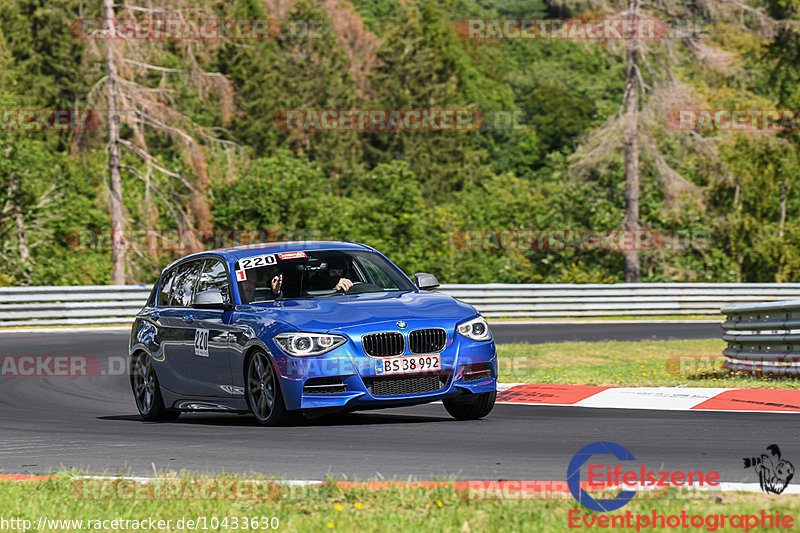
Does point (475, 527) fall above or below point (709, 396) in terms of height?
above

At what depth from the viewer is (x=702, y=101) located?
38062mm

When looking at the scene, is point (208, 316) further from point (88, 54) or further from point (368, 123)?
point (368, 123)

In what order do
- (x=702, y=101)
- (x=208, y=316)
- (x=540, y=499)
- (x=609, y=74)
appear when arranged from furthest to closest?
(x=609, y=74) < (x=702, y=101) < (x=208, y=316) < (x=540, y=499)

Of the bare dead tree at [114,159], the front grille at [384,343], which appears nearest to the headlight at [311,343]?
the front grille at [384,343]

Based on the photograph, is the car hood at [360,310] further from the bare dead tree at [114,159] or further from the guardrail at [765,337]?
the bare dead tree at [114,159]

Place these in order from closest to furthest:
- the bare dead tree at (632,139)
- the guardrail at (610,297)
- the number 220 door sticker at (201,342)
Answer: the number 220 door sticker at (201,342)
the guardrail at (610,297)
the bare dead tree at (632,139)

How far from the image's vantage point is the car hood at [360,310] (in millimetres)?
9797

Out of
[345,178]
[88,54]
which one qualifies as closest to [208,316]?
[88,54]

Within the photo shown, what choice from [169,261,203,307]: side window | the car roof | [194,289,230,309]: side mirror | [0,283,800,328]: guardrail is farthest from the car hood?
[0,283,800,328]: guardrail

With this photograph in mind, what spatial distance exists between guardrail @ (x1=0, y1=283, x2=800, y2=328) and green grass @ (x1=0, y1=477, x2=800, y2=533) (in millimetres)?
20892

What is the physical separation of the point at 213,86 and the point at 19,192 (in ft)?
24.7

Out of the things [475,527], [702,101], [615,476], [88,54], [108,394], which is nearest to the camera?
[475,527]

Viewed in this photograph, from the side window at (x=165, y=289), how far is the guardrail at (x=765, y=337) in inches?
255

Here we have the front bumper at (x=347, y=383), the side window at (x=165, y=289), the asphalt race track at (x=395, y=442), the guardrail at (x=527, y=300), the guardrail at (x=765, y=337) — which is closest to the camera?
the asphalt race track at (x=395, y=442)
